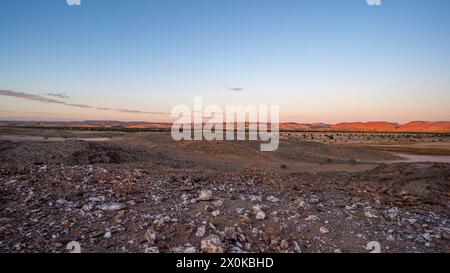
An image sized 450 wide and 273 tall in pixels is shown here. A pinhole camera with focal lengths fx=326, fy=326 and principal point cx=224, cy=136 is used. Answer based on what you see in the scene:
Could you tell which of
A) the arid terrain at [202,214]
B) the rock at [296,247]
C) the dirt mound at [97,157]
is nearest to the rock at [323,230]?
the arid terrain at [202,214]

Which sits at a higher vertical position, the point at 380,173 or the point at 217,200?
the point at 217,200

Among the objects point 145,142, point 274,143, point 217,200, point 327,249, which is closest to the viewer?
point 327,249

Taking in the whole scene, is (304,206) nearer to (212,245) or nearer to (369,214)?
(369,214)

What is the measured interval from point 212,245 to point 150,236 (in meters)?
0.92

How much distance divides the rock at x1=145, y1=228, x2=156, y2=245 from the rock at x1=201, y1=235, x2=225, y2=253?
0.70 m

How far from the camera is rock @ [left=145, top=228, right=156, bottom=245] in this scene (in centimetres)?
453

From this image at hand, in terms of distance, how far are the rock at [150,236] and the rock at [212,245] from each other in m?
0.70

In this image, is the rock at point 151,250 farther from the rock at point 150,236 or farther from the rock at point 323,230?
the rock at point 323,230

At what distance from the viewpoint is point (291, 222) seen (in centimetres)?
541

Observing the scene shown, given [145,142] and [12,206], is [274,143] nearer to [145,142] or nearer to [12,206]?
[145,142]

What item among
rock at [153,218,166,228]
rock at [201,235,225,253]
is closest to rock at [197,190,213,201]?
rock at [153,218,166,228]

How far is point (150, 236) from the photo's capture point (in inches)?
182
